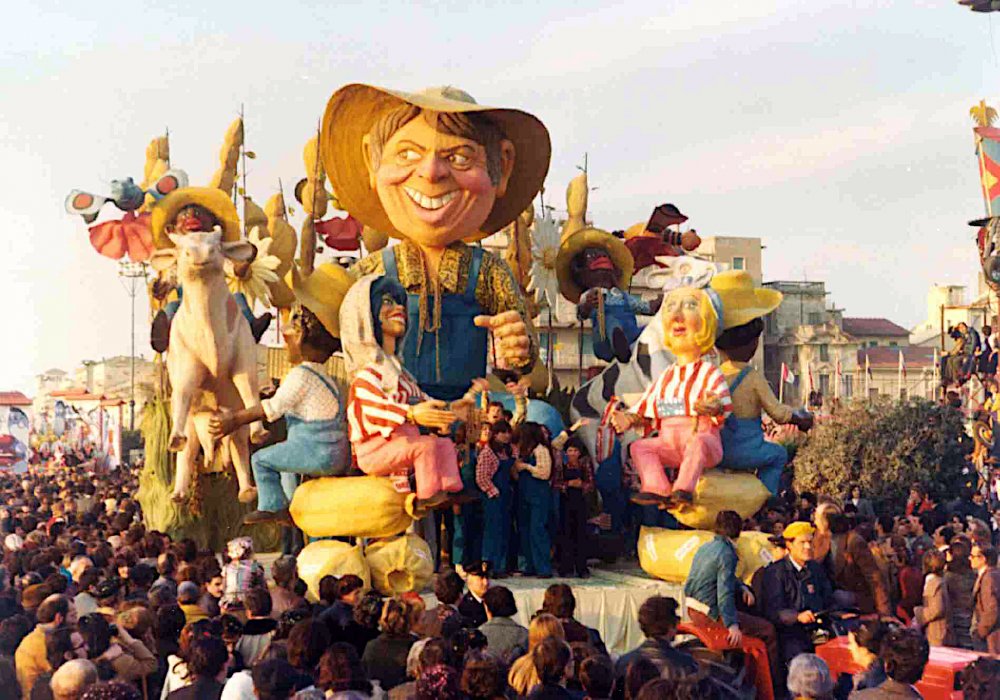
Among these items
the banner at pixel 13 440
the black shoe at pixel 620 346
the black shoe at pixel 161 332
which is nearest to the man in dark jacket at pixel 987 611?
the black shoe at pixel 620 346

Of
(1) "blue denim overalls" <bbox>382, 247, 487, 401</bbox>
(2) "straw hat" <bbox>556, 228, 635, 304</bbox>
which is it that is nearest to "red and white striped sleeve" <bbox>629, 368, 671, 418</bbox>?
(1) "blue denim overalls" <bbox>382, 247, 487, 401</bbox>

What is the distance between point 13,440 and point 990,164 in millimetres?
13235

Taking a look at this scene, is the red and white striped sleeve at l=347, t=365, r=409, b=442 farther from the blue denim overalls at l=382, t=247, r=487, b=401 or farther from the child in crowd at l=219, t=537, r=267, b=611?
the child in crowd at l=219, t=537, r=267, b=611

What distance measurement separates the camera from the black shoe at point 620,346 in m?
10.9

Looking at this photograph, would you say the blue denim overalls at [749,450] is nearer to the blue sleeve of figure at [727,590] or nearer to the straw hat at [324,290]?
the blue sleeve of figure at [727,590]

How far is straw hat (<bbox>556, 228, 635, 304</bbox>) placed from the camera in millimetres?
11461

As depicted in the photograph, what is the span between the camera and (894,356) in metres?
47.3

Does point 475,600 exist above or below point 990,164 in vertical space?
below

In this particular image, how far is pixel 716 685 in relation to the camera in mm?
4883

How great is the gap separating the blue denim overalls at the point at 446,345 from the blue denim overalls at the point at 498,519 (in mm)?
714

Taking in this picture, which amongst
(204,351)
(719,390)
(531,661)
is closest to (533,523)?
(719,390)

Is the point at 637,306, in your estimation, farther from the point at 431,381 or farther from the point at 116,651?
the point at 116,651

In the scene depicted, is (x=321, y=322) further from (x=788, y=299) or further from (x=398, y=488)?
(x=788, y=299)

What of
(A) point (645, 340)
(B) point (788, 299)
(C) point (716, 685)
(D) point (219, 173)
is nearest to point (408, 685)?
(C) point (716, 685)
